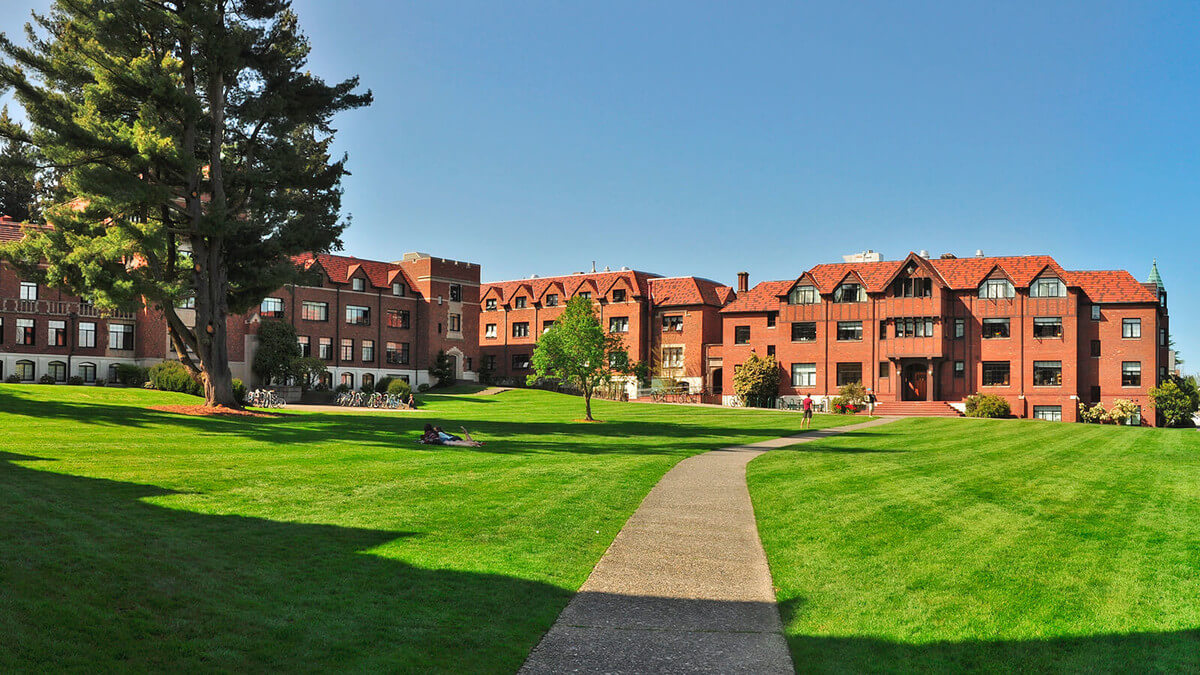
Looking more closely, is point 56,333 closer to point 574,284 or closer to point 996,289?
point 574,284

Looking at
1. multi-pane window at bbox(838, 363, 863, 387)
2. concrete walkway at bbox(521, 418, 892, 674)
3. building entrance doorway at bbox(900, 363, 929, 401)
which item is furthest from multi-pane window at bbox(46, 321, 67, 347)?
building entrance doorway at bbox(900, 363, 929, 401)

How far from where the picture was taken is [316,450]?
24.3m

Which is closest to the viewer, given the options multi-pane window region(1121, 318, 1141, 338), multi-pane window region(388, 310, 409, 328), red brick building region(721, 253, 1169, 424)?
multi-pane window region(1121, 318, 1141, 338)

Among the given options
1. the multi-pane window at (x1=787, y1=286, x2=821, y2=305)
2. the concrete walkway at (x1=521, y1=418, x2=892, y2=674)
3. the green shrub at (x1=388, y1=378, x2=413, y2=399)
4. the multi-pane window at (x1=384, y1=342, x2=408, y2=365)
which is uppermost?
the multi-pane window at (x1=787, y1=286, x2=821, y2=305)

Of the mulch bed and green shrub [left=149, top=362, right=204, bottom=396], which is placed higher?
green shrub [left=149, top=362, right=204, bottom=396]

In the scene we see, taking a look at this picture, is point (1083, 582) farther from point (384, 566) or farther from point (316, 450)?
point (316, 450)

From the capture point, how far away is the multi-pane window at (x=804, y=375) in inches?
2726

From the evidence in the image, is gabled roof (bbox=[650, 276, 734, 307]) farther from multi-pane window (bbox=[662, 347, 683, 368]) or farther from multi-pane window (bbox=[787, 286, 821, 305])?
multi-pane window (bbox=[787, 286, 821, 305])

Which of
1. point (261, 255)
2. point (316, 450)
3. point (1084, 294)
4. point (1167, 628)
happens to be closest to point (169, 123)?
point (261, 255)

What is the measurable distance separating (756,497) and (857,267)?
175 feet

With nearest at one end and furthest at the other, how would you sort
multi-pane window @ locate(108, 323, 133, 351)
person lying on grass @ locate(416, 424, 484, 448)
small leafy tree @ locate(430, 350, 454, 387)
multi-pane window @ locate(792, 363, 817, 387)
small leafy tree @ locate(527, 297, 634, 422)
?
1. person lying on grass @ locate(416, 424, 484, 448)
2. small leafy tree @ locate(527, 297, 634, 422)
3. multi-pane window @ locate(108, 323, 133, 351)
4. multi-pane window @ locate(792, 363, 817, 387)
5. small leafy tree @ locate(430, 350, 454, 387)

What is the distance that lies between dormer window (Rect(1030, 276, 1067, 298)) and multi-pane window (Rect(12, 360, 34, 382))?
68175 millimetres

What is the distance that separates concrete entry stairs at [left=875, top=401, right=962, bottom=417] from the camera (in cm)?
6019

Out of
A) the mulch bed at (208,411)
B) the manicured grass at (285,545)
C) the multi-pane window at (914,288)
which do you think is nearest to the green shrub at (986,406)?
the multi-pane window at (914,288)
